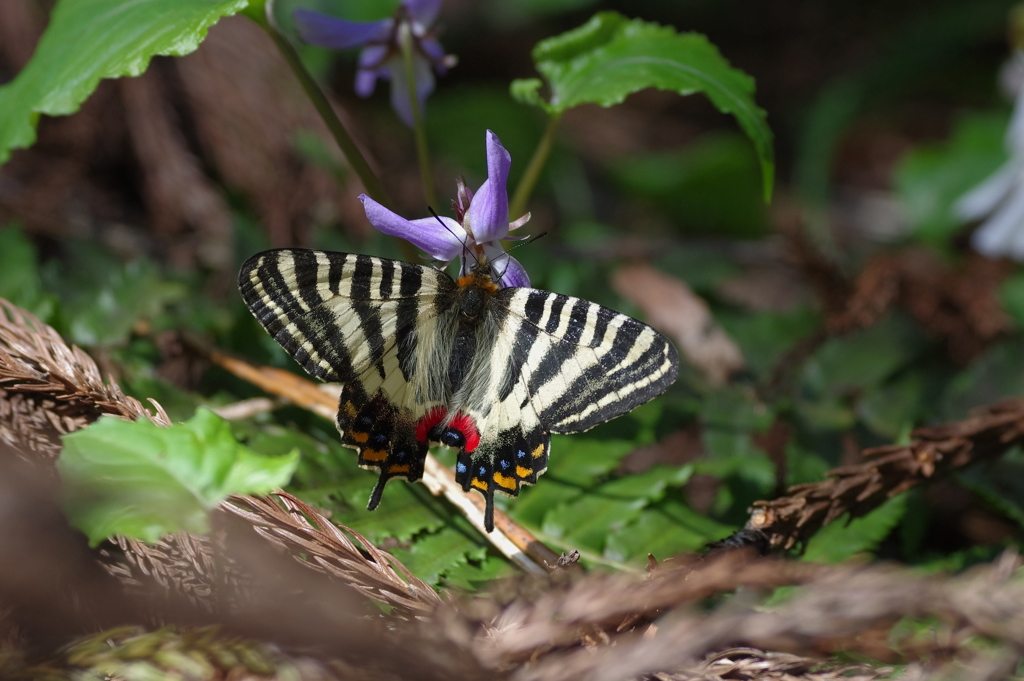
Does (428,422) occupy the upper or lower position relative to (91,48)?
lower

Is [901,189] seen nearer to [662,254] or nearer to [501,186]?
[662,254]

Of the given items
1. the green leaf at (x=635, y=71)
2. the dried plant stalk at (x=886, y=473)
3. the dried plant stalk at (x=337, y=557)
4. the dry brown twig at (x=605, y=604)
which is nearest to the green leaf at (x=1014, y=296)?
the dried plant stalk at (x=886, y=473)

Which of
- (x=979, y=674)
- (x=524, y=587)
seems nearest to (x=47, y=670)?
(x=524, y=587)

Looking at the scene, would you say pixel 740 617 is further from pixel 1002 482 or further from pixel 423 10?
pixel 423 10

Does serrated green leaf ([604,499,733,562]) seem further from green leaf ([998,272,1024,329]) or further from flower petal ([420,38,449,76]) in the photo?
green leaf ([998,272,1024,329])

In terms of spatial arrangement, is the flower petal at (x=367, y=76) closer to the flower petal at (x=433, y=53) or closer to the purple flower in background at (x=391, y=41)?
the purple flower in background at (x=391, y=41)

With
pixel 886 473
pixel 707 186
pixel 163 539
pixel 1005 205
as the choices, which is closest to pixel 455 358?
pixel 163 539
